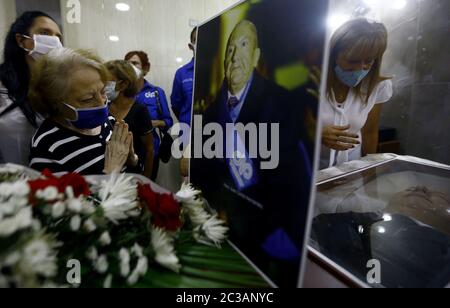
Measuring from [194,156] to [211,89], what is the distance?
18cm

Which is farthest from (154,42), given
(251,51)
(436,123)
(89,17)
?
(251,51)

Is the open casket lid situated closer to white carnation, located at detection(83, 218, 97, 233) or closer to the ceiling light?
white carnation, located at detection(83, 218, 97, 233)

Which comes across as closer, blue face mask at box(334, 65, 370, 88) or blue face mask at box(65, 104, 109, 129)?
blue face mask at box(65, 104, 109, 129)

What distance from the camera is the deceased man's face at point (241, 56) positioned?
0.53 meters

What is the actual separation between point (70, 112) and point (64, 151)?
0.44ft

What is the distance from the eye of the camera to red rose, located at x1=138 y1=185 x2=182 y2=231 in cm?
55

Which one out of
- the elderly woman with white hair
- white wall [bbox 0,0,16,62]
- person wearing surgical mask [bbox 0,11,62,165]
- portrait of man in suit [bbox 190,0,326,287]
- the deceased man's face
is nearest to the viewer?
portrait of man in suit [bbox 190,0,326,287]

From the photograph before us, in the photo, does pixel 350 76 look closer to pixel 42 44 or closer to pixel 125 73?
pixel 125 73

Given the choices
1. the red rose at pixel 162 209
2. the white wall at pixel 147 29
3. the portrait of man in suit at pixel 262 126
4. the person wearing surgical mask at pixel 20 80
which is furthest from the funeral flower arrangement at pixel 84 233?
the white wall at pixel 147 29

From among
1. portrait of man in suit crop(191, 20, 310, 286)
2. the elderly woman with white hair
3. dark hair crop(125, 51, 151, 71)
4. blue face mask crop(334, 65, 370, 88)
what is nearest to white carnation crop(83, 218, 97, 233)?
portrait of man in suit crop(191, 20, 310, 286)

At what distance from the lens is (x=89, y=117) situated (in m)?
1.04

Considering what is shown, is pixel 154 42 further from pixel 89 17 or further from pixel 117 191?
pixel 117 191

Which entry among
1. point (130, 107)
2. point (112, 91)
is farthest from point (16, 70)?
point (130, 107)

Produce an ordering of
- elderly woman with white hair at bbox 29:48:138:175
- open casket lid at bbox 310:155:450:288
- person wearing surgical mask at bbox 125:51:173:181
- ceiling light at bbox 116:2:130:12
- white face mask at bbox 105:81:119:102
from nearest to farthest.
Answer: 1. open casket lid at bbox 310:155:450:288
2. elderly woman with white hair at bbox 29:48:138:175
3. white face mask at bbox 105:81:119:102
4. person wearing surgical mask at bbox 125:51:173:181
5. ceiling light at bbox 116:2:130:12
